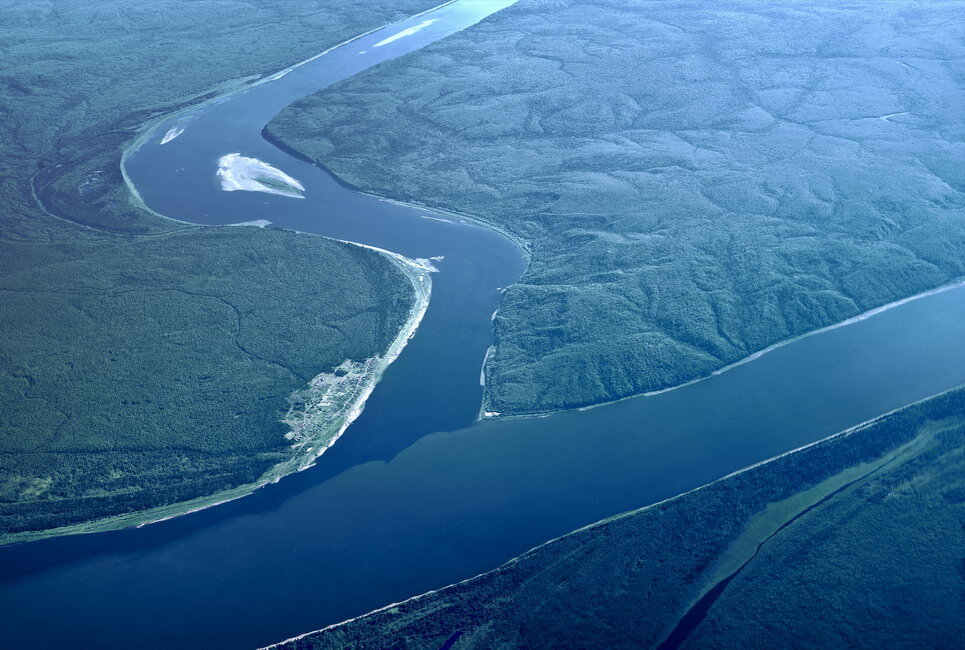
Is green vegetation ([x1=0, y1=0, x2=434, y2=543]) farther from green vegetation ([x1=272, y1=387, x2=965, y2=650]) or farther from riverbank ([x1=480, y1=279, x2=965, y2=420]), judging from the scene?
green vegetation ([x1=272, y1=387, x2=965, y2=650])

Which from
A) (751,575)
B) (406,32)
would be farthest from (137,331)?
(406,32)

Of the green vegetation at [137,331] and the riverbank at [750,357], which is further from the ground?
the green vegetation at [137,331]

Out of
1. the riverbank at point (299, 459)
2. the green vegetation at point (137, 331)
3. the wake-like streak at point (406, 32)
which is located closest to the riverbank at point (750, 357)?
the riverbank at point (299, 459)

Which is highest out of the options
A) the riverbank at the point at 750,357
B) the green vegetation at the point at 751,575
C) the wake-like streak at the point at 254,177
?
the wake-like streak at the point at 254,177

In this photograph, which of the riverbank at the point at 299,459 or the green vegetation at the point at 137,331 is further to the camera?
the green vegetation at the point at 137,331

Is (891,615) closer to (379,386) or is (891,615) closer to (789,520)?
(789,520)

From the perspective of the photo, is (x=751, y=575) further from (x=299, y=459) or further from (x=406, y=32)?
(x=406, y=32)

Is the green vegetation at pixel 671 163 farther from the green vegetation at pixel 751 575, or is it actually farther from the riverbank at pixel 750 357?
the green vegetation at pixel 751 575
